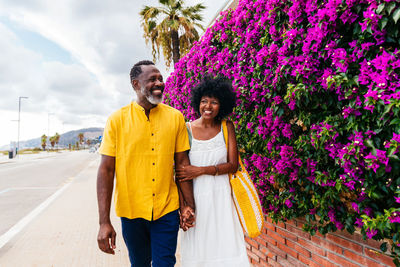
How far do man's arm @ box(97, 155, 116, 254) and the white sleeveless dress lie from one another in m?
0.64

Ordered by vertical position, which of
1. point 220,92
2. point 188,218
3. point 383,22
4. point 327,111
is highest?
point 383,22

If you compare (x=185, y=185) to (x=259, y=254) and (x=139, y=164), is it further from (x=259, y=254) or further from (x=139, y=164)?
(x=259, y=254)

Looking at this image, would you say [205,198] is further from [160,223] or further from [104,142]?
[104,142]

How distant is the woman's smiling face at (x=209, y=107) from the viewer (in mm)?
2486

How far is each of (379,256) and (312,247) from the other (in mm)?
677

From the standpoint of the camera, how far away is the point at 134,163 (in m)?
2.11

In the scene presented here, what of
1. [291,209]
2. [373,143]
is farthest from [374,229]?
[291,209]

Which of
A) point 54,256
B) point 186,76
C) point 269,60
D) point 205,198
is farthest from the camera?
point 186,76

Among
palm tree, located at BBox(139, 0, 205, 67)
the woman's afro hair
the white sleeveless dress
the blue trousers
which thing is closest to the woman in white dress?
the white sleeveless dress

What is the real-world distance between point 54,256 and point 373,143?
4.22m

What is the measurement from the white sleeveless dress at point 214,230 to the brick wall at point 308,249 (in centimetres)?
69

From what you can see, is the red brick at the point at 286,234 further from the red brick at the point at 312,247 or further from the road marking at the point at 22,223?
the road marking at the point at 22,223

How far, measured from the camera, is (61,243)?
4.36 meters

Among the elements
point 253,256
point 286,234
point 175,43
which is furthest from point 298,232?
point 175,43
